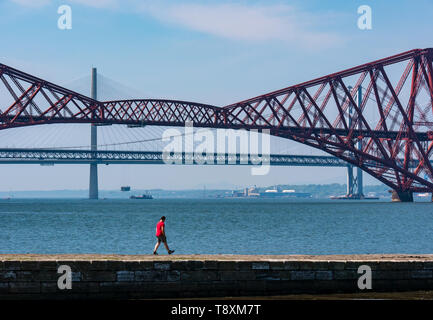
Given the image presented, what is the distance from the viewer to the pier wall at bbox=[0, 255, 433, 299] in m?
18.2

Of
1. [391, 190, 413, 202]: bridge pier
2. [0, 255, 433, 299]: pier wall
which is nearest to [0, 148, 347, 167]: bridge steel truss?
[391, 190, 413, 202]: bridge pier

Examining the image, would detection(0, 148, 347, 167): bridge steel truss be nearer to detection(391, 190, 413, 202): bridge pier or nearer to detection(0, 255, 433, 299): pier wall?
detection(391, 190, 413, 202): bridge pier

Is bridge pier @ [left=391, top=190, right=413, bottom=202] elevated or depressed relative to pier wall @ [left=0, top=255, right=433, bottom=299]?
elevated

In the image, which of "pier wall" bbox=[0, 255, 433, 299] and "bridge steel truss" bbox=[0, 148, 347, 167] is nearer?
"pier wall" bbox=[0, 255, 433, 299]

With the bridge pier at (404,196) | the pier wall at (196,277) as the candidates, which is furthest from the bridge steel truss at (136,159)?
the pier wall at (196,277)

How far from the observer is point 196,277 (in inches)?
729

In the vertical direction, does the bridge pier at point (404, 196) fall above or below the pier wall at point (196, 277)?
above

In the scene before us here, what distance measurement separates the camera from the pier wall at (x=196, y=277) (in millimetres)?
18203

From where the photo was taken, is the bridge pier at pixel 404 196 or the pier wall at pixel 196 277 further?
the bridge pier at pixel 404 196

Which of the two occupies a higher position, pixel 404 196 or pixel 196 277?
pixel 404 196

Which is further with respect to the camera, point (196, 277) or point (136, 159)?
point (136, 159)

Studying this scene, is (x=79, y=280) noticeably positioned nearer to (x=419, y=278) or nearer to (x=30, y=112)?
(x=419, y=278)

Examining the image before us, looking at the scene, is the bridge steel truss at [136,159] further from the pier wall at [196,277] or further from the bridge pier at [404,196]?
the pier wall at [196,277]

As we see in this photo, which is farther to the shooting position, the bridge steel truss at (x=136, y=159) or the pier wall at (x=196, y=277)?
the bridge steel truss at (x=136, y=159)
